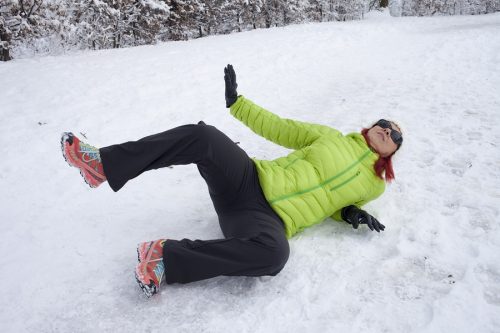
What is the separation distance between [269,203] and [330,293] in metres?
0.75

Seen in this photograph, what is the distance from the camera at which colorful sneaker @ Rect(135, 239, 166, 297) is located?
7.47 feet

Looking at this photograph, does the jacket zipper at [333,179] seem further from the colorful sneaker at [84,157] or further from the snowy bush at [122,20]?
the snowy bush at [122,20]

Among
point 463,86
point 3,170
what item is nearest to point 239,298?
point 3,170

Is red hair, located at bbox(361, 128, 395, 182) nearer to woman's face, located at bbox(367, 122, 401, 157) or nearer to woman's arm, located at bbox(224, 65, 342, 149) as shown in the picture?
woman's face, located at bbox(367, 122, 401, 157)

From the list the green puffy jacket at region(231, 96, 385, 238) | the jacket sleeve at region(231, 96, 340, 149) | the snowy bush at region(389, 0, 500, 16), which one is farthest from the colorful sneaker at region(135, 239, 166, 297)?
the snowy bush at region(389, 0, 500, 16)

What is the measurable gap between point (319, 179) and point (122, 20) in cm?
1552

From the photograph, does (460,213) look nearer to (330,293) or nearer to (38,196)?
(330,293)

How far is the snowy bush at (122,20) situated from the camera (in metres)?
10.7

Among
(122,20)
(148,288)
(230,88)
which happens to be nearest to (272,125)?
(230,88)

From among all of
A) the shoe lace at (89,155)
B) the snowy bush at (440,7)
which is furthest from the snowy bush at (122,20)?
the shoe lace at (89,155)

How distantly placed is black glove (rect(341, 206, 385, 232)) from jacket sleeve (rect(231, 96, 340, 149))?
Answer: 0.68 metres

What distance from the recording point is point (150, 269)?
229 centimetres

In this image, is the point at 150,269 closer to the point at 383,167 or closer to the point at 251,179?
the point at 251,179

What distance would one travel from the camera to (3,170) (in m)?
4.23
